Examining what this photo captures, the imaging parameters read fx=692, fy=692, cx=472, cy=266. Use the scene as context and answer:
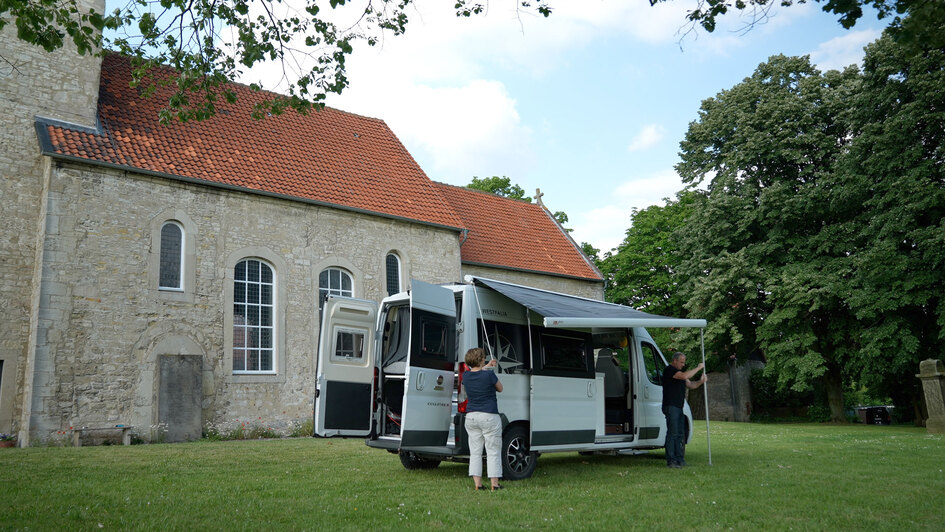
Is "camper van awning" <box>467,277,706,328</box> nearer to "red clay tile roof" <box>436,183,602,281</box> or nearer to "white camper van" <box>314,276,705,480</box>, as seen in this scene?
"white camper van" <box>314,276,705,480</box>

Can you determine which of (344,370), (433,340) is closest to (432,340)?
(433,340)

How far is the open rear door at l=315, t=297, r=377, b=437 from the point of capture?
30.8 ft

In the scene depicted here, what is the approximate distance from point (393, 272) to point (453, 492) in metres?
12.9

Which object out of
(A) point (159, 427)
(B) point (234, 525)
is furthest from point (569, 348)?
(A) point (159, 427)

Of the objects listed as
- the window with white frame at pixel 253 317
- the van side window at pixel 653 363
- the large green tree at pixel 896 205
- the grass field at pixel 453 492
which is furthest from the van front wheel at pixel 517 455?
the large green tree at pixel 896 205

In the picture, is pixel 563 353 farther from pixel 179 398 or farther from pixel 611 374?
pixel 179 398

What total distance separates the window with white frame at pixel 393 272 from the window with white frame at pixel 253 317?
11.9ft

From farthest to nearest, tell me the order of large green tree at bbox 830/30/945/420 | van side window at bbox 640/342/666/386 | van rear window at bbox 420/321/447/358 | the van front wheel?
1. large green tree at bbox 830/30/945/420
2. van side window at bbox 640/342/666/386
3. the van front wheel
4. van rear window at bbox 420/321/447/358

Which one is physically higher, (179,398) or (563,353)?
(563,353)

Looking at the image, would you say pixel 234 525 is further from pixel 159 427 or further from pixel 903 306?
pixel 903 306

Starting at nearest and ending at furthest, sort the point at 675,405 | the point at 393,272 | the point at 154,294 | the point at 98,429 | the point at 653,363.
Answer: the point at 675,405, the point at 653,363, the point at 98,429, the point at 154,294, the point at 393,272

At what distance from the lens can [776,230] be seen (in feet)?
76.5

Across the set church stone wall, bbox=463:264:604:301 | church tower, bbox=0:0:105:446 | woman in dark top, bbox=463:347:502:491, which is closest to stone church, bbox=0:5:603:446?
church tower, bbox=0:0:105:446

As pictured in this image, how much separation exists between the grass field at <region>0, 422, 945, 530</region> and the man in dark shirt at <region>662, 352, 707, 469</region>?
1.12 ft
